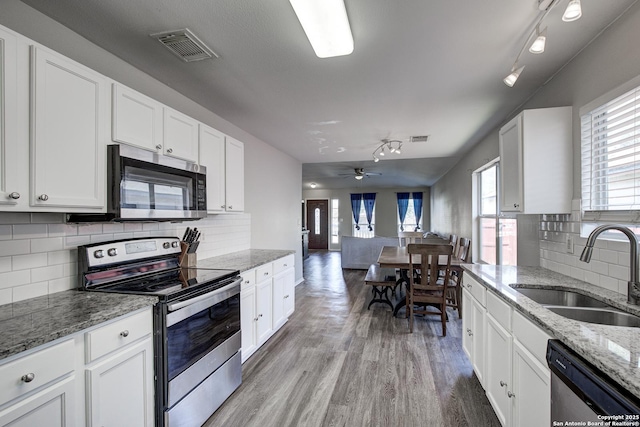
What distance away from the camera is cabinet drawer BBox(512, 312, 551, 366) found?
126 cm

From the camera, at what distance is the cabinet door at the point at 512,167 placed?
219cm

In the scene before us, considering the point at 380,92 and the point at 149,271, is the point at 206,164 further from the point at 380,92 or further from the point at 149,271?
the point at 380,92

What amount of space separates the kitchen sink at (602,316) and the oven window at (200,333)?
6.58ft

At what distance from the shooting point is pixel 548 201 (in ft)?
6.89

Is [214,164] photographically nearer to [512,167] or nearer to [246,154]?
[246,154]

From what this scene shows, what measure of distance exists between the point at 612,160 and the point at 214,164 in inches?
112

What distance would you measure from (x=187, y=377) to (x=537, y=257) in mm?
2857

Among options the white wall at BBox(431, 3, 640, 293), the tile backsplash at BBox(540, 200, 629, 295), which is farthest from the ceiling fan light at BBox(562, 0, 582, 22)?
the tile backsplash at BBox(540, 200, 629, 295)

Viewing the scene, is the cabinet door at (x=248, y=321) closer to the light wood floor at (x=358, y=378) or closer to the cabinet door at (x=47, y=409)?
the light wood floor at (x=358, y=378)

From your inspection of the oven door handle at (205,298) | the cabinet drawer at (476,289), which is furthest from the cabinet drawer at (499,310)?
the oven door handle at (205,298)

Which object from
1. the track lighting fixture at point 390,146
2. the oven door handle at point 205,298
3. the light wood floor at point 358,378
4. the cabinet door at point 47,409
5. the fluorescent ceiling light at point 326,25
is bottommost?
the light wood floor at point 358,378

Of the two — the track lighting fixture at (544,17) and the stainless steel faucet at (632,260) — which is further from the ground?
the track lighting fixture at (544,17)

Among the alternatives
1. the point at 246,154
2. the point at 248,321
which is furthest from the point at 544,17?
the point at 246,154

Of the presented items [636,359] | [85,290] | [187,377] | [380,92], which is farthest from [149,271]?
[636,359]
